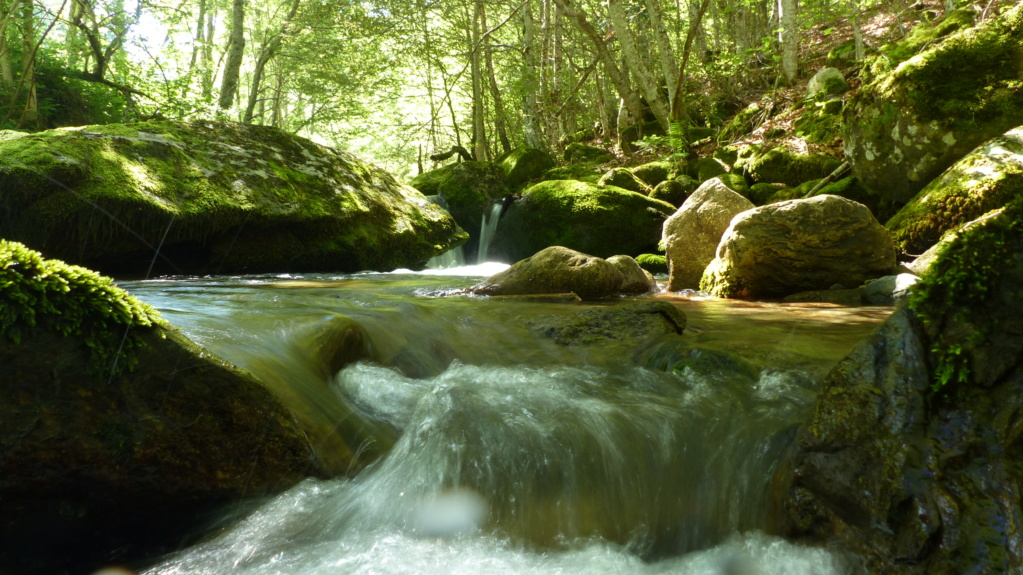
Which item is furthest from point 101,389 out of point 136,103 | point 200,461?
point 136,103

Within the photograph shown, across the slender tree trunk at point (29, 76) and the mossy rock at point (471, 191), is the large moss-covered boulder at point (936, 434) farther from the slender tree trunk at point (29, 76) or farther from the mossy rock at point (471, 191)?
the slender tree trunk at point (29, 76)

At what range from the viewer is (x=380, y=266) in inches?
404

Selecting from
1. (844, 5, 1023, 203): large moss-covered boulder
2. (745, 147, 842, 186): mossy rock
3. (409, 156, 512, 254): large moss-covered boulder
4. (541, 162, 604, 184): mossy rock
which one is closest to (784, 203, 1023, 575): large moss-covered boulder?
(844, 5, 1023, 203): large moss-covered boulder

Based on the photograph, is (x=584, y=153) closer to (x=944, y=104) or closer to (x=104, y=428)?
(x=944, y=104)

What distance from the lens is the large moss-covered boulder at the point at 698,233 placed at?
27.5 feet

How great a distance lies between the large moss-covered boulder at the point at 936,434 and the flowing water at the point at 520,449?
20cm

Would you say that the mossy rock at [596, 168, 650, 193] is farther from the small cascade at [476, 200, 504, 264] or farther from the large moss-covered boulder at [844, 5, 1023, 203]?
the large moss-covered boulder at [844, 5, 1023, 203]

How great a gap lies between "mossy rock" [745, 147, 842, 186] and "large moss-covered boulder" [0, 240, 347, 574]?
37.4 ft

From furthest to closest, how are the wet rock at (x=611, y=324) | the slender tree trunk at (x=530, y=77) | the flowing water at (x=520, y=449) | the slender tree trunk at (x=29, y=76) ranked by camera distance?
the slender tree trunk at (x=530, y=77), the slender tree trunk at (x=29, y=76), the wet rock at (x=611, y=324), the flowing water at (x=520, y=449)

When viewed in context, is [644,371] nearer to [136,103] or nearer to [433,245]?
[433,245]

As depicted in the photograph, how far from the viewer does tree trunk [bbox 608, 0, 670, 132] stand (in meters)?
12.0

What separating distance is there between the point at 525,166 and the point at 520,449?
14.6 meters

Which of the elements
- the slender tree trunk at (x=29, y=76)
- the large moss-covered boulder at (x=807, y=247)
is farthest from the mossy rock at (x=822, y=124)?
the slender tree trunk at (x=29, y=76)

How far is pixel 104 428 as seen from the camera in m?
2.16
